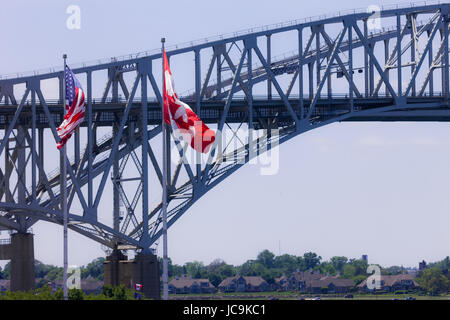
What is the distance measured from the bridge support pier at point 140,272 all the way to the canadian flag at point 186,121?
1184 inches

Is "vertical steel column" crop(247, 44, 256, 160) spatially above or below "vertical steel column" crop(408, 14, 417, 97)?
below

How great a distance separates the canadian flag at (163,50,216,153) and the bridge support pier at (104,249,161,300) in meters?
30.1

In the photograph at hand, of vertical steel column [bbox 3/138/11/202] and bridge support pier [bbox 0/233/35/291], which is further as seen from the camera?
bridge support pier [bbox 0/233/35/291]

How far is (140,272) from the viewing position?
3659 inches

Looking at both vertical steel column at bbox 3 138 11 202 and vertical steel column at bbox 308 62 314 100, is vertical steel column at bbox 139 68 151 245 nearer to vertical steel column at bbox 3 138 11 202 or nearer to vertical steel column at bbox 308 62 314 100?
vertical steel column at bbox 3 138 11 202

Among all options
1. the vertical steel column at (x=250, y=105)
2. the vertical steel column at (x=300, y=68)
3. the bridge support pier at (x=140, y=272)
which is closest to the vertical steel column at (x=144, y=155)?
the bridge support pier at (x=140, y=272)

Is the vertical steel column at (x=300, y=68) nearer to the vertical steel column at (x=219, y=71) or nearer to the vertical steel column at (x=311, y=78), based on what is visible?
the vertical steel column at (x=311, y=78)

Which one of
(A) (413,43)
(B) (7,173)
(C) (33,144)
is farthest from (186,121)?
(A) (413,43)

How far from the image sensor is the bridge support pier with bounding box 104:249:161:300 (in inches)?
3661

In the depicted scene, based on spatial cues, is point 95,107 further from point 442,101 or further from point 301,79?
point 442,101

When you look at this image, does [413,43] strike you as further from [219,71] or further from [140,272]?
[140,272]

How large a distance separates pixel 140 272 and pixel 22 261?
31.6 feet

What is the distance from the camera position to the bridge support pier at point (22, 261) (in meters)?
95.0

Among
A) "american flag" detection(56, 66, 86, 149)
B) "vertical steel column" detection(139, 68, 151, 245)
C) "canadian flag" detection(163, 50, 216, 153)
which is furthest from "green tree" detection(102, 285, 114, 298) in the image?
"canadian flag" detection(163, 50, 216, 153)
